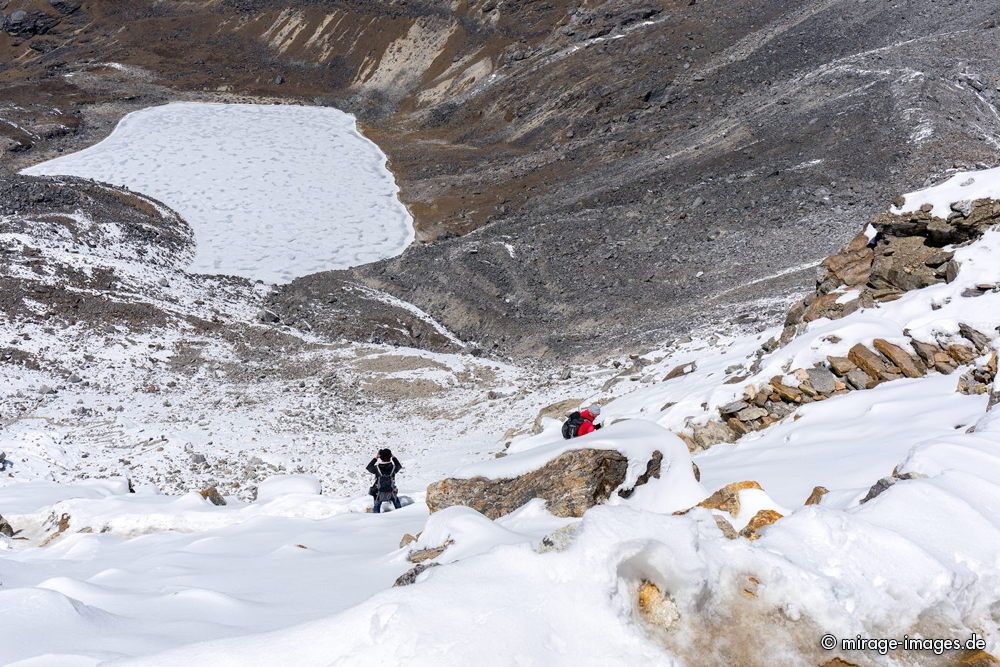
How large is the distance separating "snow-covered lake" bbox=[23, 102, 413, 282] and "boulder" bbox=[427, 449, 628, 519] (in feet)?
72.8

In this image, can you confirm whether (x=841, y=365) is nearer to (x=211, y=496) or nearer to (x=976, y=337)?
(x=976, y=337)

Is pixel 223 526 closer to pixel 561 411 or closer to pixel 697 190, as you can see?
pixel 561 411

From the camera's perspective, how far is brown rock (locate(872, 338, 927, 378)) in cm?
A: 980

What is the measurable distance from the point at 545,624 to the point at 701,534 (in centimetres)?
105

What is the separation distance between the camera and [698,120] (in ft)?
128

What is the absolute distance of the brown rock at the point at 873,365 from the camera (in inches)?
394

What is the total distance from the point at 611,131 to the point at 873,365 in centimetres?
3404

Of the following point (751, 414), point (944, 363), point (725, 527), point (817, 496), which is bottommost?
point (751, 414)

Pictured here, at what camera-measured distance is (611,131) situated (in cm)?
4222

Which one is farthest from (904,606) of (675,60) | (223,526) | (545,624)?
(675,60)

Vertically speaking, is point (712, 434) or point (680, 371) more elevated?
point (712, 434)

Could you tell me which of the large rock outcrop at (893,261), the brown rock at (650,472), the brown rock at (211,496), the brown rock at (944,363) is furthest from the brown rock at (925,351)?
the brown rock at (211,496)

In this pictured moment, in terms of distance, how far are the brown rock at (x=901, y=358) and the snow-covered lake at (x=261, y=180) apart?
2326cm

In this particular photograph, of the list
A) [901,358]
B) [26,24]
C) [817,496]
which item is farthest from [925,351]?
[26,24]
